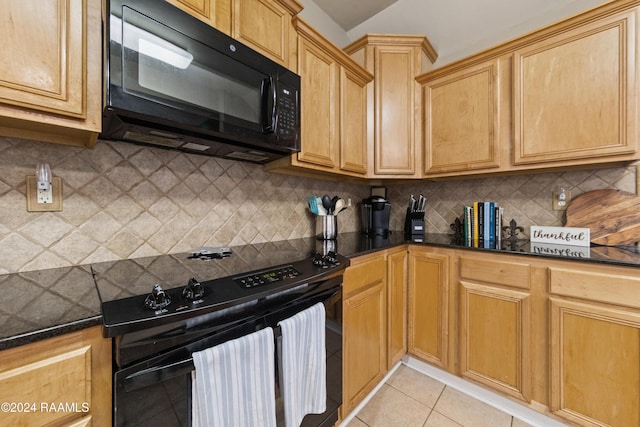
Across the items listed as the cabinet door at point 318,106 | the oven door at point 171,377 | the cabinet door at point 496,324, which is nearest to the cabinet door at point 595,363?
the cabinet door at point 496,324

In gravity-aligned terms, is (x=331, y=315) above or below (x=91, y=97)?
below

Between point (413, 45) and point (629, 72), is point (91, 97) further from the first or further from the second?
point (629, 72)

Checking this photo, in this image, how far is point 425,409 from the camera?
1483 mm

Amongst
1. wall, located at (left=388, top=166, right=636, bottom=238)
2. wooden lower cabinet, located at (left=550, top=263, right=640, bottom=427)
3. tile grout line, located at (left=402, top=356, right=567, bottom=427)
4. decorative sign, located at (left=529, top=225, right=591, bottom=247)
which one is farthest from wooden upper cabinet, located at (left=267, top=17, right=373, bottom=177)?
tile grout line, located at (left=402, top=356, right=567, bottom=427)

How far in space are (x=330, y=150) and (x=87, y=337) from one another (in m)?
1.43

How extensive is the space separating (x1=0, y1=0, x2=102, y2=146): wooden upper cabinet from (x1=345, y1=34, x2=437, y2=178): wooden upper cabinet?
65.4 inches

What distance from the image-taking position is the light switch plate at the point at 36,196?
933 millimetres

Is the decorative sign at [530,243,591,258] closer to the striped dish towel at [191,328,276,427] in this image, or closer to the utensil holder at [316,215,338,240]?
the utensil holder at [316,215,338,240]

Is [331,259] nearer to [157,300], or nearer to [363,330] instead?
[363,330]

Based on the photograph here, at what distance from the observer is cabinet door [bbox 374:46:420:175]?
200 centimetres

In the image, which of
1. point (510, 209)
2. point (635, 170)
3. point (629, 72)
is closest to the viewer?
point (629, 72)

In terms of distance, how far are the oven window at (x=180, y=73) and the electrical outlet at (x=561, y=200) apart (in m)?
2.02

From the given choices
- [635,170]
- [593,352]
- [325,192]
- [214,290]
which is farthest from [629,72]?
[214,290]

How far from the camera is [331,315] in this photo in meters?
1.15
